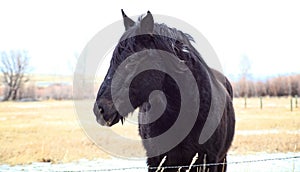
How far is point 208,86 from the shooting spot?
12.3 feet

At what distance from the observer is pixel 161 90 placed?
3.48 m

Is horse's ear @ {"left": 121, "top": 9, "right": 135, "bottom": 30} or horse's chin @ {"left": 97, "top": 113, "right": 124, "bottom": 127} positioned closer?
horse's chin @ {"left": 97, "top": 113, "right": 124, "bottom": 127}

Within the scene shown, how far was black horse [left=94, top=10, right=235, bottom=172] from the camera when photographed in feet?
10.5

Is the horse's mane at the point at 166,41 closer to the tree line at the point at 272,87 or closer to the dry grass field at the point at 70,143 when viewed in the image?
the dry grass field at the point at 70,143

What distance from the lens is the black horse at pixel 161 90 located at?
10.5 ft

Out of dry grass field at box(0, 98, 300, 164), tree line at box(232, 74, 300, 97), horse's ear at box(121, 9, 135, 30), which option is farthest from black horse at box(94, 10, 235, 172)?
tree line at box(232, 74, 300, 97)

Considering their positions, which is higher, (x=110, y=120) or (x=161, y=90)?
(x=161, y=90)

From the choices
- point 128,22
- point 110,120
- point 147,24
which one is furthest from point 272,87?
point 110,120

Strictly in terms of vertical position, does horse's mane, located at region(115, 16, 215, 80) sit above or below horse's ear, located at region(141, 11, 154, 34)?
below

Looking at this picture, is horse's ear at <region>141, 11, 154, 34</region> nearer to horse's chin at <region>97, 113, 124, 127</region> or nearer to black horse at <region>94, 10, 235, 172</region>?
black horse at <region>94, 10, 235, 172</region>

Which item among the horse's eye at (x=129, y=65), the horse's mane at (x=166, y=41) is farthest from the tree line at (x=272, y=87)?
the horse's eye at (x=129, y=65)

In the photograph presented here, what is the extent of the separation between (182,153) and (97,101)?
101 centimetres

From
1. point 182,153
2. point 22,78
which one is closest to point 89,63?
point 182,153

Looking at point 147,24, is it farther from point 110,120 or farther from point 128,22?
point 110,120
